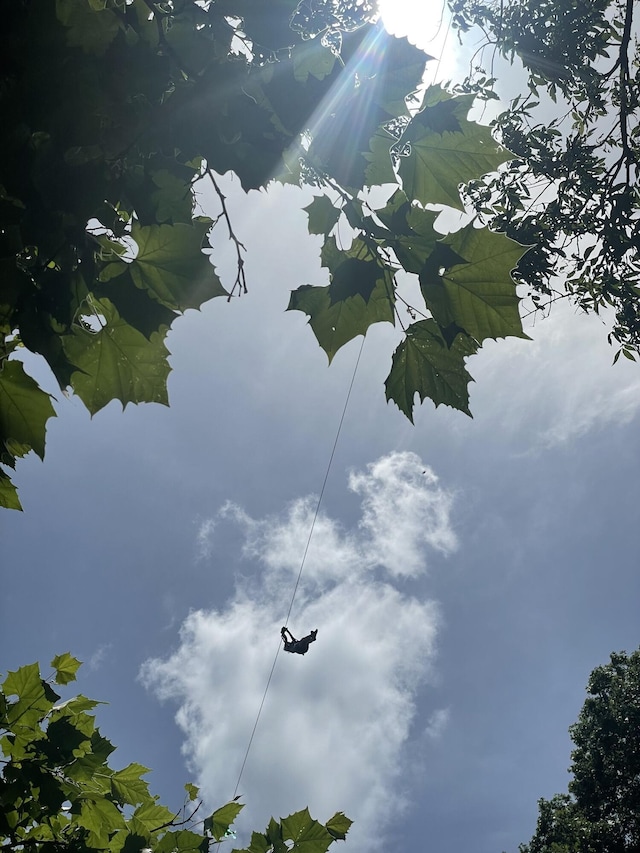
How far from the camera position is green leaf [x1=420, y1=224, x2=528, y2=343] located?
3.93ft

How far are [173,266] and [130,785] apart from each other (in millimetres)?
2949

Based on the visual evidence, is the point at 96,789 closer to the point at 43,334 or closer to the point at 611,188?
the point at 43,334

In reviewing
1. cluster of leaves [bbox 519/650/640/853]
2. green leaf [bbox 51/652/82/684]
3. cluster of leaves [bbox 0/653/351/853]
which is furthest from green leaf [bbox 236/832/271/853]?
cluster of leaves [bbox 519/650/640/853]

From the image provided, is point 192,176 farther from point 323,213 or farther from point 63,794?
point 63,794

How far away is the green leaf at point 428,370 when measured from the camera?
1.37m

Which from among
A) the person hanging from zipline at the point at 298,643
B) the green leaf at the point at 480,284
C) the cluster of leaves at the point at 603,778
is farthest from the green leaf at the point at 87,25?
the cluster of leaves at the point at 603,778

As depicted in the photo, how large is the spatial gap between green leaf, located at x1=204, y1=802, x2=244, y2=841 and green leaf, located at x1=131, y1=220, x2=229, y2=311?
2.88 meters

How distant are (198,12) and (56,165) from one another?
0.65m

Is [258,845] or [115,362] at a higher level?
[115,362]

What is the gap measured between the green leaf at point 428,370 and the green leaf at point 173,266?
489 mm

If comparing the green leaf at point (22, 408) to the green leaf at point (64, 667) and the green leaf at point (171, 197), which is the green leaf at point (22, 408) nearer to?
the green leaf at point (171, 197)

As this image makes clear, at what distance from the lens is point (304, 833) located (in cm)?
259

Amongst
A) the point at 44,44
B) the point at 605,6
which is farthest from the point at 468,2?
the point at 44,44

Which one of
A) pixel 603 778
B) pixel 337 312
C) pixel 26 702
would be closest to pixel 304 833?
pixel 26 702
